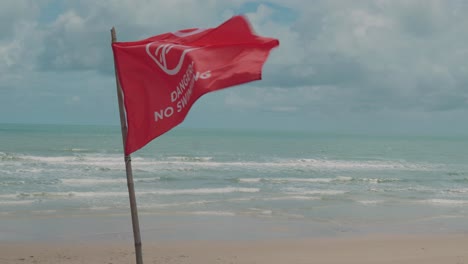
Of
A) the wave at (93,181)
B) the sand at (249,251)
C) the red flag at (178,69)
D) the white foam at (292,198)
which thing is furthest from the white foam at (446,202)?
the red flag at (178,69)

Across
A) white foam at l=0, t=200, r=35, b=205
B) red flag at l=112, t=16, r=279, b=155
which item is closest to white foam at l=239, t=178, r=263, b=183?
white foam at l=0, t=200, r=35, b=205

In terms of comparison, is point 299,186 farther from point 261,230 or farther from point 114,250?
point 114,250

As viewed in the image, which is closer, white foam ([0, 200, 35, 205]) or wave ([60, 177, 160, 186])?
white foam ([0, 200, 35, 205])

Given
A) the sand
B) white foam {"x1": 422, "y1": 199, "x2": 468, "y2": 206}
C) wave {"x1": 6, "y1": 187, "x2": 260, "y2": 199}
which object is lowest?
the sand

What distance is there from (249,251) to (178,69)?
7339mm

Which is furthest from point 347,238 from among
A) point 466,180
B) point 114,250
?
point 466,180

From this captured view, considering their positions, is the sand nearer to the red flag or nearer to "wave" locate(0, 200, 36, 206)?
"wave" locate(0, 200, 36, 206)

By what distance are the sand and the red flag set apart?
598 cm

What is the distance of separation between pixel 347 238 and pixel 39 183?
507 inches

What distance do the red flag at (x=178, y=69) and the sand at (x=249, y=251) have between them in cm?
598

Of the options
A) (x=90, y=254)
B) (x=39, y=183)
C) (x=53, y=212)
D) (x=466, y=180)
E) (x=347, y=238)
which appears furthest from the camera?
(x=466, y=180)

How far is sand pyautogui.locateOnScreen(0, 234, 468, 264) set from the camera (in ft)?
35.0

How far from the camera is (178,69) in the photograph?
15.5ft

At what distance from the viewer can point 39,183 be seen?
22.0m
